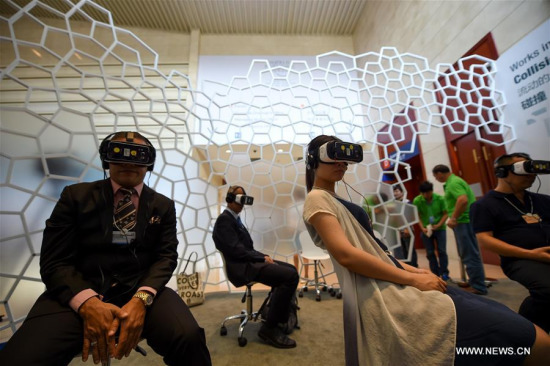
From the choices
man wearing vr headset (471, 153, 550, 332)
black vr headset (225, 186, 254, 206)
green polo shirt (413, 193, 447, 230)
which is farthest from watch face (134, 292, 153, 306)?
green polo shirt (413, 193, 447, 230)

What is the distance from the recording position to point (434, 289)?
81 centimetres

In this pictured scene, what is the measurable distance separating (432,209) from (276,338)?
266 centimetres

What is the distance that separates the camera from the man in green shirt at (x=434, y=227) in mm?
3064

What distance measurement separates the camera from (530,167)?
4.74ft

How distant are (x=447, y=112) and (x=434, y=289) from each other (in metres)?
4.23

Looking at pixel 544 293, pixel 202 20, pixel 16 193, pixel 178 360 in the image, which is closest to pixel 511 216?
pixel 544 293

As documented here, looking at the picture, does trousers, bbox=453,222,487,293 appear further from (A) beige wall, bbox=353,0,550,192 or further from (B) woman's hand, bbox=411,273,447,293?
(B) woman's hand, bbox=411,273,447,293

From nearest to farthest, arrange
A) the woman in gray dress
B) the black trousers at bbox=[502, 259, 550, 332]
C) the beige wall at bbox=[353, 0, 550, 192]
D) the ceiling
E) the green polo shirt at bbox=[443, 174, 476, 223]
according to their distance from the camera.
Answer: the woman in gray dress
the black trousers at bbox=[502, 259, 550, 332]
the green polo shirt at bbox=[443, 174, 476, 223]
the beige wall at bbox=[353, 0, 550, 192]
the ceiling

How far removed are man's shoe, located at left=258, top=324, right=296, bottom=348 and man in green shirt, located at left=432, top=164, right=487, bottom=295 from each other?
2.13 meters

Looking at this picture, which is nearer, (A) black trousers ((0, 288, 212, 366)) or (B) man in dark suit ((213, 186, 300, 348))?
(A) black trousers ((0, 288, 212, 366))

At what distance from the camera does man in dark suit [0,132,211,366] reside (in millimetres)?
827

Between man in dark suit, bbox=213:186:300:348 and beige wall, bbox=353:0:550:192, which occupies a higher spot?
beige wall, bbox=353:0:550:192

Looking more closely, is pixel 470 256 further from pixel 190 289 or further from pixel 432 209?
pixel 190 289

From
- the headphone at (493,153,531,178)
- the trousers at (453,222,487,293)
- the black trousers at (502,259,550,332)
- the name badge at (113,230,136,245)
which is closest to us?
the name badge at (113,230,136,245)
